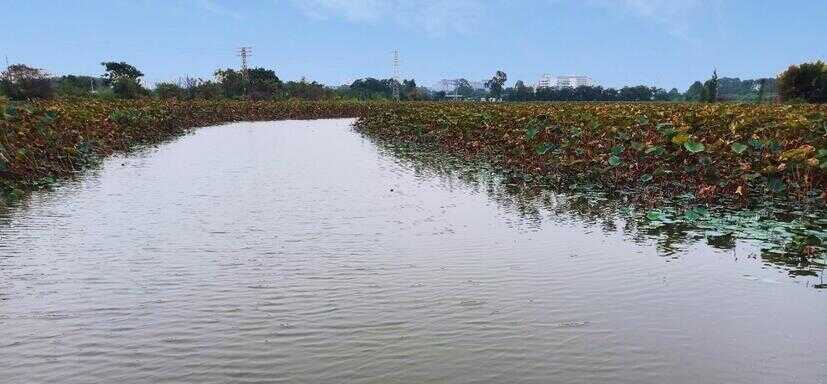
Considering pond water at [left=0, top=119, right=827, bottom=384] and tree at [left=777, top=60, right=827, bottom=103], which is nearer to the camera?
pond water at [left=0, top=119, right=827, bottom=384]

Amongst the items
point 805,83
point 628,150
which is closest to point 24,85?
point 628,150

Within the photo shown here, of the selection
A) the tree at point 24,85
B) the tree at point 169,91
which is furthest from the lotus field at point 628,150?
the tree at point 169,91

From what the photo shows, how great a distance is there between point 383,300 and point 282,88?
96.9m

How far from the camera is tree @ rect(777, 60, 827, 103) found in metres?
54.9

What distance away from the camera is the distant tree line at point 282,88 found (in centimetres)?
5588

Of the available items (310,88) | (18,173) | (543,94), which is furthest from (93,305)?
(543,94)

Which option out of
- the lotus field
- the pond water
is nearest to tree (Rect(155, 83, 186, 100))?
the lotus field

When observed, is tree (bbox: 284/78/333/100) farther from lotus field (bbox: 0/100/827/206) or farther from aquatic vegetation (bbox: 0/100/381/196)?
lotus field (bbox: 0/100/827/206)

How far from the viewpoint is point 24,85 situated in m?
55.0

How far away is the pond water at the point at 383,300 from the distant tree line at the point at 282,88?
51002mm

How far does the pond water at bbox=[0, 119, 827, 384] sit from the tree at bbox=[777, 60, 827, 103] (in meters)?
56.0

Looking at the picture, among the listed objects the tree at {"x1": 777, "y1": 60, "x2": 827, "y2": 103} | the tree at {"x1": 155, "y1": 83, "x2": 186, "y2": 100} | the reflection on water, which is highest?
the tree at {"x1": 155, "y1": 83, "x2": 186, "y2": 100}

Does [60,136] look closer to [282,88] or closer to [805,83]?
[805,83]

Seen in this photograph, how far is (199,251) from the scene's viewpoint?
7891 mm
